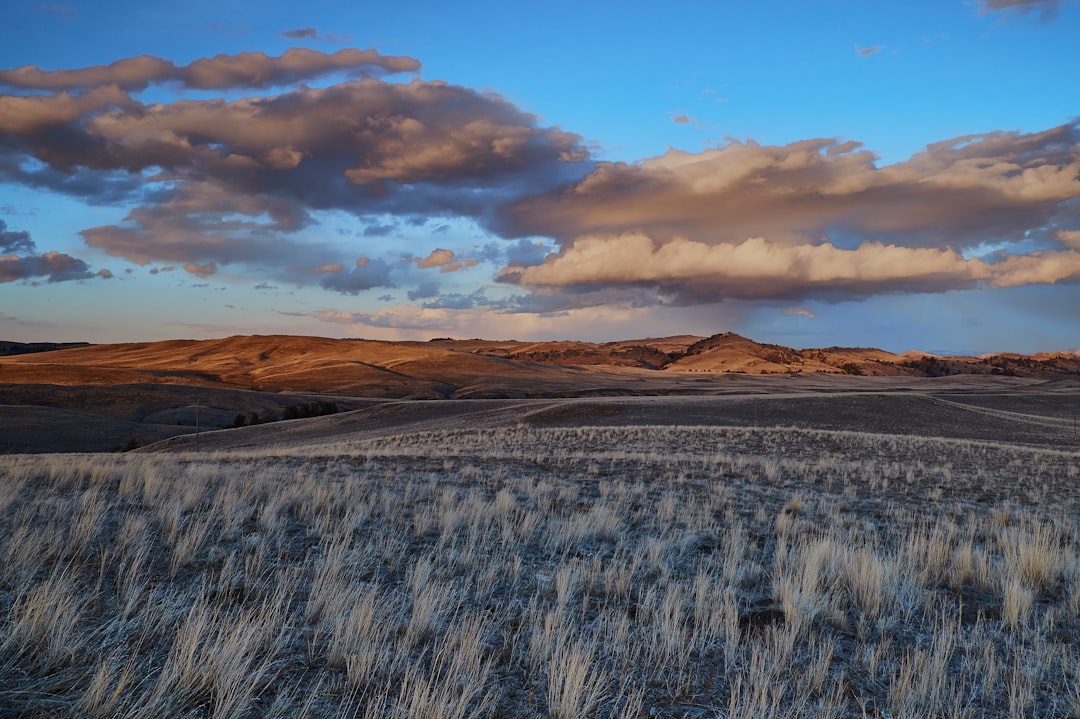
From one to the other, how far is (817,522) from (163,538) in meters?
9.27

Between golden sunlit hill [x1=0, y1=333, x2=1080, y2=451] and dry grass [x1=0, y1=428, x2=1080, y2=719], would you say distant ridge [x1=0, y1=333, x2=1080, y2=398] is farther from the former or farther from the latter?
dry grass [x1=0, y1=428, x2=1080, y2=719]

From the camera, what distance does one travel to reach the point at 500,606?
588 centimetres

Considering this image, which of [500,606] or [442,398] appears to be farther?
[442,398]

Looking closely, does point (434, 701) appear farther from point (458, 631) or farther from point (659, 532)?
point (659, 532)

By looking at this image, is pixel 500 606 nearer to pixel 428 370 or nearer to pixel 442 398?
pixel 442 398

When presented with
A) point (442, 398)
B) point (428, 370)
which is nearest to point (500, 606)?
point (442, 398)

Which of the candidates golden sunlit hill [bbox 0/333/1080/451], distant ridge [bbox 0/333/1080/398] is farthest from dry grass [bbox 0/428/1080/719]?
distant ridge [bbox 0/333/1080/398]

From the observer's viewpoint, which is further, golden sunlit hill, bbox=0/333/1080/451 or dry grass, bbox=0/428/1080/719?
golden sunlit hill, bbox=0/333/1080/451

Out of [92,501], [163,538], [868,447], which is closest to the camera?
[163,538]

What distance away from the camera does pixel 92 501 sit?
7914mm

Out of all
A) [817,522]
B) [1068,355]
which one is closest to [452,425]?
[817,522]

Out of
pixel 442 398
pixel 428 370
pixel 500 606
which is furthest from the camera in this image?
pixel 428 370

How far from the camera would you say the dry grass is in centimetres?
417

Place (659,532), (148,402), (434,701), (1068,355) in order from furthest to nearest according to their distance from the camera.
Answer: (1068,355)
(148,402)
(659,532)
(434,701)
